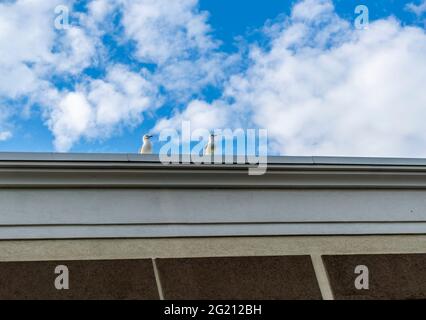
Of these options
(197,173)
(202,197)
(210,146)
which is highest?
(210,146)

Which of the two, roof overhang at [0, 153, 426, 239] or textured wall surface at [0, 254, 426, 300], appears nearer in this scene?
textured wall surface at [0, 254, 426, 300]

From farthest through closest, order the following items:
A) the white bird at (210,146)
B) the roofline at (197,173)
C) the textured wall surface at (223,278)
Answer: the white bird at (210,146)
the roofline at (197,173)
the textured wall surface at (223,278)

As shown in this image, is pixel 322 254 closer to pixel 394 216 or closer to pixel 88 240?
pixel 394 216

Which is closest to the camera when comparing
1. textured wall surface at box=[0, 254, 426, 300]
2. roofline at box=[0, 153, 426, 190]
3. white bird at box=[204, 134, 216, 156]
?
textured wall surface at box=[0, 254, 426, 300]

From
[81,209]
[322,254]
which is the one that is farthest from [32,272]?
[322,254]

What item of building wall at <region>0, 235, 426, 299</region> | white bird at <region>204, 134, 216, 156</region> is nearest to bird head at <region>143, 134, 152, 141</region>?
white bird at <region>204, 134, 216, 156</region>

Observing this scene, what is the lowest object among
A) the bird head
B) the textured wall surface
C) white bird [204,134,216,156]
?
the textured wall surface

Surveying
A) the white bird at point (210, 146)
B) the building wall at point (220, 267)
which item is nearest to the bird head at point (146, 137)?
the white bird at point (210, 146)

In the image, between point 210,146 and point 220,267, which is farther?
point 210,146

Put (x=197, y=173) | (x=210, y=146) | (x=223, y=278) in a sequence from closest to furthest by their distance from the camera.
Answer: (x=223, y=278)
(x=197, y=173)
(x=210, y=146)

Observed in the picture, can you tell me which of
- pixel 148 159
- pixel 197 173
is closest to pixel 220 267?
pixel 197 173

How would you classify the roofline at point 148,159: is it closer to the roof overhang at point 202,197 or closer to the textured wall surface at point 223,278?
the roof overhang at point 202,197

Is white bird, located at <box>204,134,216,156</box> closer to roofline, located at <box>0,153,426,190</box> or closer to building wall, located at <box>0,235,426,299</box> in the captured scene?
roofline, located at <box>0,153,426,190</box>

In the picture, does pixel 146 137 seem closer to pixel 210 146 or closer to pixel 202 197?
pixel 210 146
